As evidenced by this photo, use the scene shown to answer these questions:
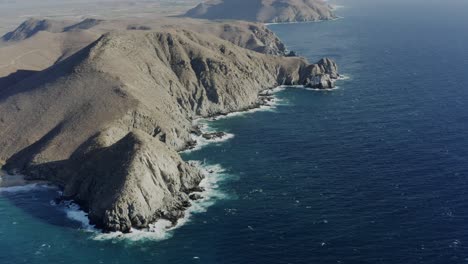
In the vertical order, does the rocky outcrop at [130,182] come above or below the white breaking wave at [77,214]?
above

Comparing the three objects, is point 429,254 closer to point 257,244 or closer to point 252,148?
point 257,244

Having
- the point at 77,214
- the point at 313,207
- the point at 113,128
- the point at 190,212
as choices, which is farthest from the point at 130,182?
the point at 313,207

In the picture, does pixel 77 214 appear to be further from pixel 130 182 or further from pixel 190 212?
pixel 190 212

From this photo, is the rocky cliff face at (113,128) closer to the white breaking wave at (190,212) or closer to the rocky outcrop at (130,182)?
the rocky outcrop at (130,182)

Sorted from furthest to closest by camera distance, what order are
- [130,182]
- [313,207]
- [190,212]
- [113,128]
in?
[113,128], [190,212], [313,207], [130,182]

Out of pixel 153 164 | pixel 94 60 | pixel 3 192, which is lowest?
pixel 3 192

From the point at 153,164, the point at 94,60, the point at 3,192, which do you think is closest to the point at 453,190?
the point at 153,164

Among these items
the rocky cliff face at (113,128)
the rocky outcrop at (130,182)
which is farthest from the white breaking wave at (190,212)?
the rocky cliff face at (113,128)

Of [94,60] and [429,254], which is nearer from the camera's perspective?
[429,254]

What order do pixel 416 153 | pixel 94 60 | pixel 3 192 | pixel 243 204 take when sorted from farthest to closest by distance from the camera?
pixel 94 60, pixel 416 153, pixel 3 192, pixel 243 204
